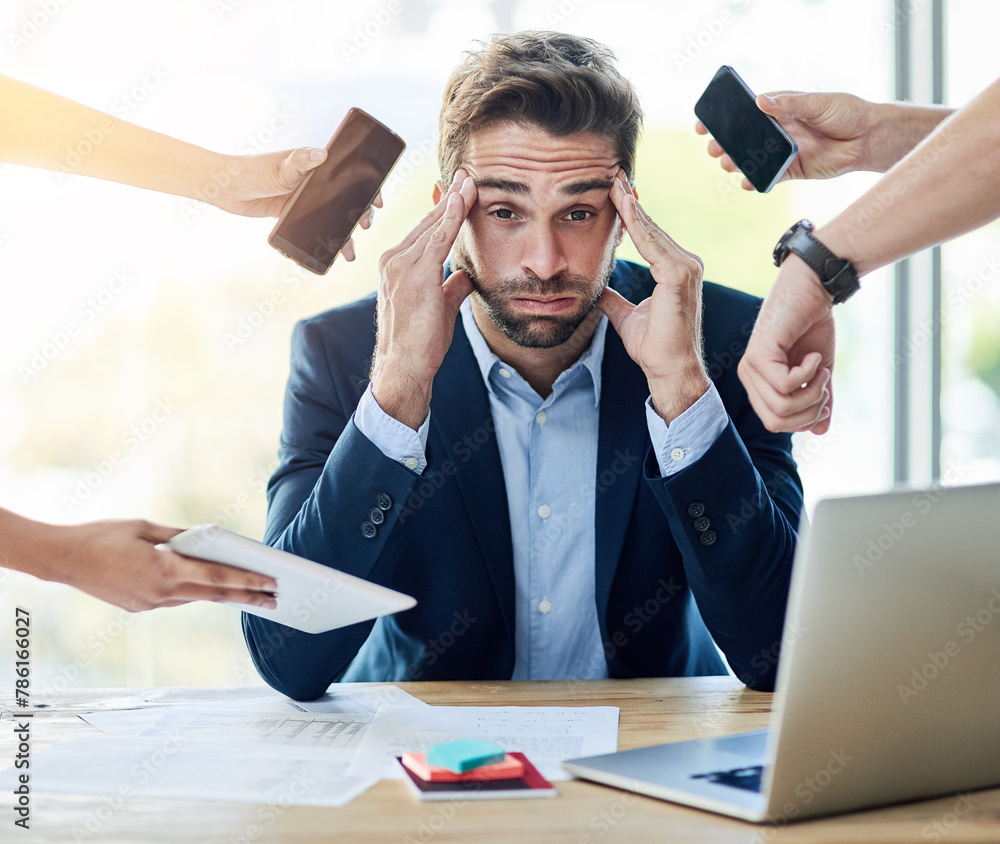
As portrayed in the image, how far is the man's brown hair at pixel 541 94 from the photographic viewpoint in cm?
185

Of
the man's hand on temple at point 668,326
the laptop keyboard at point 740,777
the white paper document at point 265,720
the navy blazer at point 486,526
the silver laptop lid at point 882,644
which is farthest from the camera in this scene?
the man's hand on temple at point 668,326

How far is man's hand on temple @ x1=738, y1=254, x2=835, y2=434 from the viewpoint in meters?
1.24

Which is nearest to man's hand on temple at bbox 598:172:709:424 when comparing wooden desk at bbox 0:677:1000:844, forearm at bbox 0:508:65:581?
wooden desk at bbox 0:677:1000:844

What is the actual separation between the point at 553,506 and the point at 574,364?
1.00ft

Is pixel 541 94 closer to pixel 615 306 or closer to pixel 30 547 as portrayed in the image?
pixel 615 306

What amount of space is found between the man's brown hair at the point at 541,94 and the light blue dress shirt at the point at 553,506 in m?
0.44

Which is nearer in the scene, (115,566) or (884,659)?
(884,659)

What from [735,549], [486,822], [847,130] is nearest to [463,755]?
[486,822]

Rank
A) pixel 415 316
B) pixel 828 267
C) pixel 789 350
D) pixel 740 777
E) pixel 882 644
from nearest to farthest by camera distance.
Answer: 1. pixel 882 644
2. pixel 740 777
3. pixel 828 267
4. pixel 789 350
5. pixel 415 316

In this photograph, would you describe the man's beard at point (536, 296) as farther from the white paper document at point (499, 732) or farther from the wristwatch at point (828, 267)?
the white paper document at point (499, 732)

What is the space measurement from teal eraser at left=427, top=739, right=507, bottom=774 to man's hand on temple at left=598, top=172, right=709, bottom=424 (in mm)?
761

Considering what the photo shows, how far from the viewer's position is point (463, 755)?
98cm

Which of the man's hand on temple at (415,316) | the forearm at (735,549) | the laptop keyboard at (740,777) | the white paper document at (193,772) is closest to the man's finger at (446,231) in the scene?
the man's hand on temple at (415,316)

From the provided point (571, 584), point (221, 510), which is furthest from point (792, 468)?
point (221, 510)
